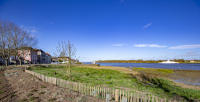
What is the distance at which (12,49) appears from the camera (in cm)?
2980

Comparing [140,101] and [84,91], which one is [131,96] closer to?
[140,101]

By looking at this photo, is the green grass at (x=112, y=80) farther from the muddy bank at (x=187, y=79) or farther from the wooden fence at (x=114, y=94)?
the muddy bank at (x=187, y=79)

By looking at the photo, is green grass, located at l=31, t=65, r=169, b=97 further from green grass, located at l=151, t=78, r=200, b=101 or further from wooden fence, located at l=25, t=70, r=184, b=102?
wooden fence, located at l=25, t=70, r=184, b=102

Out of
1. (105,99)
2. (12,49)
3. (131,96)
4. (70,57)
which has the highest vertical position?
(12,49)

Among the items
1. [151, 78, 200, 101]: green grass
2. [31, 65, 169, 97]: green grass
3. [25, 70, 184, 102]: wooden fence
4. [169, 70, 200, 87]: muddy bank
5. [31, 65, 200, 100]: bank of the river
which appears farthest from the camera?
[169, 70, 200, 87]: muddy bank

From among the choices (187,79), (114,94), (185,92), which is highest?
(114,94)

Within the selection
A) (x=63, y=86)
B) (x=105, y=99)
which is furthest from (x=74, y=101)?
(x=63, y=86)

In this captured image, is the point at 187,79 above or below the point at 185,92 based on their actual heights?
below

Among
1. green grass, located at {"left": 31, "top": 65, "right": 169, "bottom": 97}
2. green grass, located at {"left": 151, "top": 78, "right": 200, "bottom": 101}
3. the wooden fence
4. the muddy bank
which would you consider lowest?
the muddy bank

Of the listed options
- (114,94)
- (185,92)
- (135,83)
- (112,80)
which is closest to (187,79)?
(185,92)

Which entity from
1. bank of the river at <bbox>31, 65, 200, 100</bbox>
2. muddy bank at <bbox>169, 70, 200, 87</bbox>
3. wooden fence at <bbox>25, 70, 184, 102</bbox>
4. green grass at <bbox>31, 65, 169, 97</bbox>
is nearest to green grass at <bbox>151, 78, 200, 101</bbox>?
bank of the river at <bbox>31, 65, 200, 100</bbox>

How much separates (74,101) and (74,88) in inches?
84.7

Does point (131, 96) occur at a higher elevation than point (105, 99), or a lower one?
higher

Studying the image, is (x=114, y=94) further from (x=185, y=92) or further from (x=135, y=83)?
(x=185, y=92)
